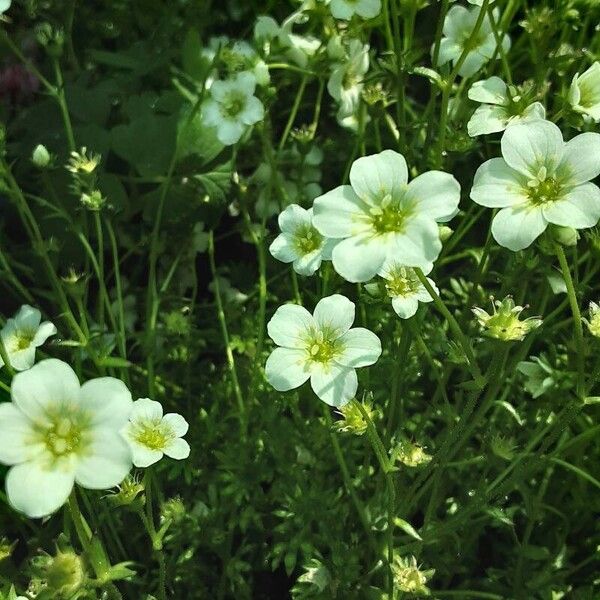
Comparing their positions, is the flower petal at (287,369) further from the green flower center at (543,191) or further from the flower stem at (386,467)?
the green flower center at (543,191)

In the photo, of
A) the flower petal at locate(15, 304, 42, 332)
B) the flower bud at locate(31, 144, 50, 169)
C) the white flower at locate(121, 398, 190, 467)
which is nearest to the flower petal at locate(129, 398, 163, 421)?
the white flower at locate(121, 398, 190, 467)

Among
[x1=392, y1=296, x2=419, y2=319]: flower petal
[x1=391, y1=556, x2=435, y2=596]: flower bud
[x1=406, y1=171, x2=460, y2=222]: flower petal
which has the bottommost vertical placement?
[x1=391, y1=556, x2=435, y2=596]: flower bud

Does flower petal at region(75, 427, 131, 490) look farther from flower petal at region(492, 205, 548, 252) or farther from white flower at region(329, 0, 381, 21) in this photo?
white flower at region(329, 0, 381, 21)

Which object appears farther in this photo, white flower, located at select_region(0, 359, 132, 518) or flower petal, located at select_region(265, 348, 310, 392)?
flower petal, located at select_region(265, 348, 310, 392)

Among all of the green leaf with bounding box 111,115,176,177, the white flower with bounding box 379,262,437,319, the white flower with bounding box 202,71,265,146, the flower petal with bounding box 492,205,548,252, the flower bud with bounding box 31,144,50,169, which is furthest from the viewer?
the green leaf with bounding box 111,115,176,177

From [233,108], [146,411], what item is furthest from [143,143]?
[146,411]

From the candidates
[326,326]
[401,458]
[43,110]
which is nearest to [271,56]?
[43,110]

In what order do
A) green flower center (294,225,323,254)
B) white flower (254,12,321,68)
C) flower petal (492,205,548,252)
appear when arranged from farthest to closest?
white flower (254,12,321,68) < green flower center (294,225,323,254) < flower petal (492,205,548,252)

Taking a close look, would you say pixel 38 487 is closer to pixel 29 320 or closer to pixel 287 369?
pixel 287 369
